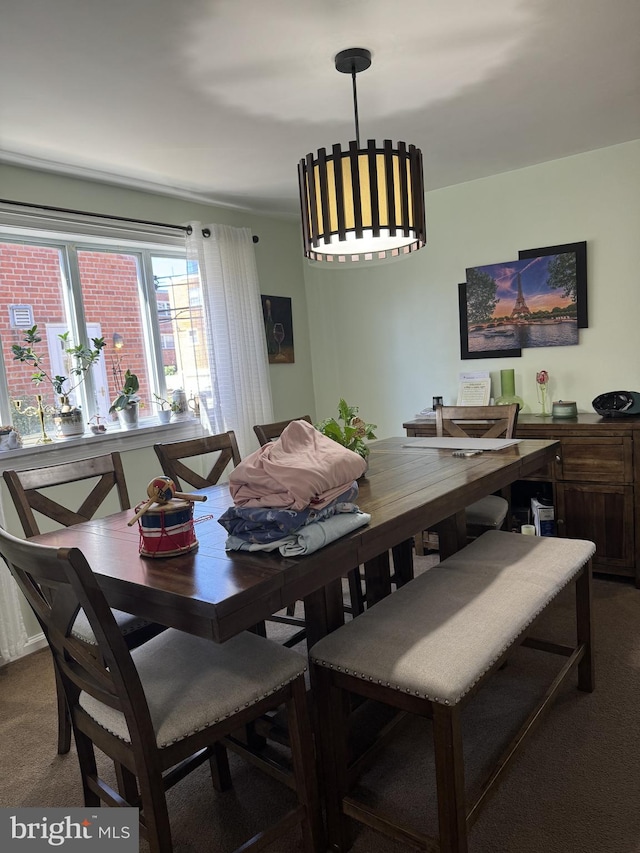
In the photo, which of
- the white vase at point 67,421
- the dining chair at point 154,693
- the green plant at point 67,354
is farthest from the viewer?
the white vase at point 67,421

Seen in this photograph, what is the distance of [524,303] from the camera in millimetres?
3668

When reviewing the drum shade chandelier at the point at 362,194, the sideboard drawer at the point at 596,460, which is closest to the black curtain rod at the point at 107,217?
the drum shade chandelier at the point at 362,194

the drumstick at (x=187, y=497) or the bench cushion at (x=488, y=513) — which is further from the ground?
the drumstick at (x=187, y=497)

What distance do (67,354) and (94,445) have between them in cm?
51

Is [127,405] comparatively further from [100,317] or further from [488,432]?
[488,432]

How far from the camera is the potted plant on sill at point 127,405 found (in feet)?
10.9

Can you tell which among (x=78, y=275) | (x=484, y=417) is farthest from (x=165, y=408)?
(x=484, y=417)

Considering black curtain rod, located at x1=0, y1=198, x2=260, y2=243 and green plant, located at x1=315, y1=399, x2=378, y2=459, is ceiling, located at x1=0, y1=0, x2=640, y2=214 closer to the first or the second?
black curtain rod, located at x1=0, y1=198, x2=260, y2=243

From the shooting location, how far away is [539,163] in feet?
11.6

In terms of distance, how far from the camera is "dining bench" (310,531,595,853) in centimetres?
132

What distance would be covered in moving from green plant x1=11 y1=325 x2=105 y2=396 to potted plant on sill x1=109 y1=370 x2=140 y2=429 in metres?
0.21

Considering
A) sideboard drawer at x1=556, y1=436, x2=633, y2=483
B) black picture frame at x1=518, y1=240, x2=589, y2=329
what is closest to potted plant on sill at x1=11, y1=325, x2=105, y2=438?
sideboard drawer at x1=556, y1=436, x2=633, y2=483

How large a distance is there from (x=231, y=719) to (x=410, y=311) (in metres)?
3.32

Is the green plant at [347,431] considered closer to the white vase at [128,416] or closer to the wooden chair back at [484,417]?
the wooden chair back at [484,417]
